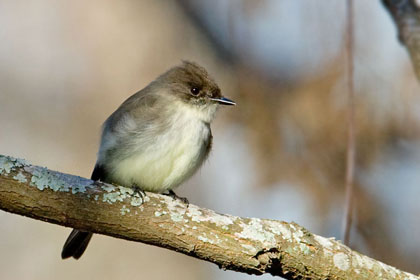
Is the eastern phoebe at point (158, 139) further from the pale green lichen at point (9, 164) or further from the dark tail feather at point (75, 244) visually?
the pale green lichen at point (9, 164)

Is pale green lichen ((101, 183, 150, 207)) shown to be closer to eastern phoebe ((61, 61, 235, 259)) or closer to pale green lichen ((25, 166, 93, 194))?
pale green lichen ((25, 166, 93, 194))

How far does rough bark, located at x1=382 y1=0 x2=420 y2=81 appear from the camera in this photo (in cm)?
430

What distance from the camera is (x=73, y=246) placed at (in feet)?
14.5

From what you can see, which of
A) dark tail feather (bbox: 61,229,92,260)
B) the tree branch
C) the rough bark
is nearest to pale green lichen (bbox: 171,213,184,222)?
the tree branch

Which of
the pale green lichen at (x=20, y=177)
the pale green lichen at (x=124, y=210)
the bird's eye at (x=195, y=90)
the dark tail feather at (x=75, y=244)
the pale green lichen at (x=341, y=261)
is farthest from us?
the bird's eye at (x=195, y=90)

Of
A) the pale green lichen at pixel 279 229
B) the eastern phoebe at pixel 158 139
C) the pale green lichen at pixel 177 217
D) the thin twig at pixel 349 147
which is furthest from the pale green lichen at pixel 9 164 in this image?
the thin twig at pixel 349 147

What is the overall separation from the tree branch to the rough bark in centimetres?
161

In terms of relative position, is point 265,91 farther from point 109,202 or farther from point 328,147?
point 109,202

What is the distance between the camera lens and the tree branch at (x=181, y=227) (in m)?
3.03

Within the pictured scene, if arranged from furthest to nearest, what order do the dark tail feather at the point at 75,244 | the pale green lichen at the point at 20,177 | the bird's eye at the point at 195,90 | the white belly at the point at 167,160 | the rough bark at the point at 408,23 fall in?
the bird's eye at the point at 195,90 → the dark tail feather at the point at 75,244 → the rough bark at the point at 408,23 → the white belly at the point at 167,160 → the pale green lichen at the point at 20,177

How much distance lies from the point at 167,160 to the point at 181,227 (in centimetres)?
97

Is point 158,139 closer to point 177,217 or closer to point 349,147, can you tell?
point 177,217

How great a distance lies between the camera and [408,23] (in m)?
4.39

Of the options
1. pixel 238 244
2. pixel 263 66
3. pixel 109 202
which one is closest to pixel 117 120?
pixel 109 202
